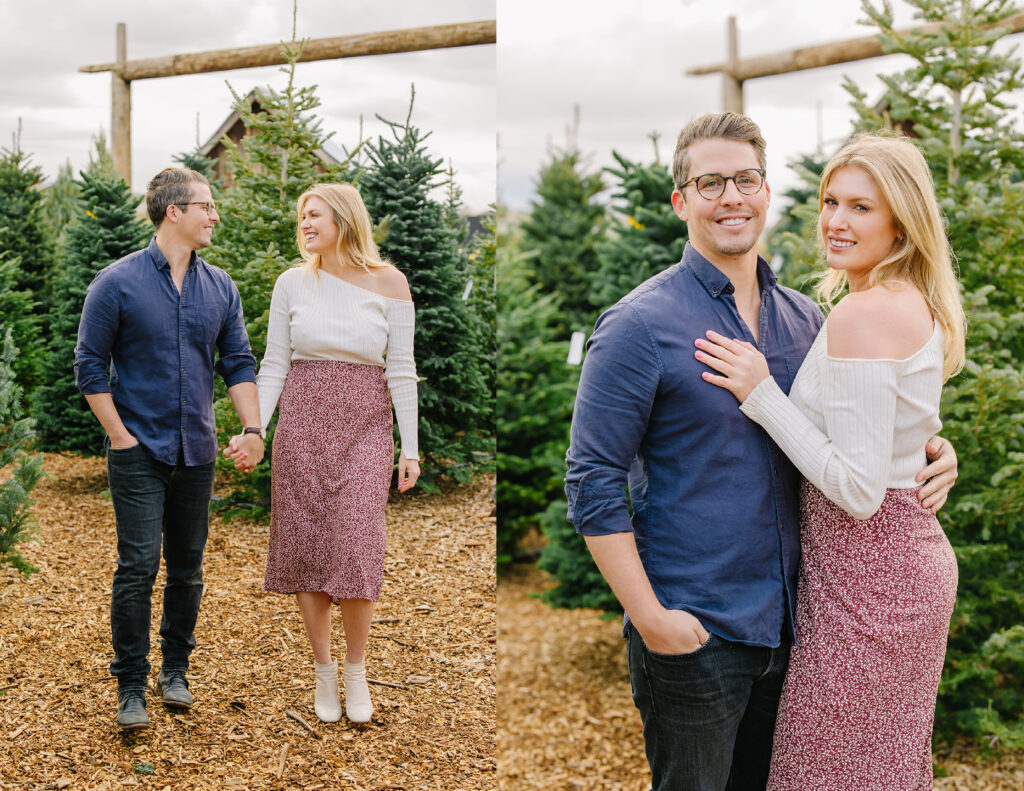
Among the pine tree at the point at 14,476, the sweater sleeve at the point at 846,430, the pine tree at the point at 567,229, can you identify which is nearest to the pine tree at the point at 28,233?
the pine tree at the point at 14,476

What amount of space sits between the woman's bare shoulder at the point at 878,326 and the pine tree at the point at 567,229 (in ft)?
22.9

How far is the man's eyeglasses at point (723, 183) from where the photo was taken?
2029 mm

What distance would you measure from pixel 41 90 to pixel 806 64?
15.7ft

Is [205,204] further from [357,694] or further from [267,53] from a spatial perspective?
[357,694]

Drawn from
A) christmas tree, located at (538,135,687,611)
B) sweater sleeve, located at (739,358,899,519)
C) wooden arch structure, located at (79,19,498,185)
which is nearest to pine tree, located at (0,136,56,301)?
wooden arch structure, located at (79,19,498,185)

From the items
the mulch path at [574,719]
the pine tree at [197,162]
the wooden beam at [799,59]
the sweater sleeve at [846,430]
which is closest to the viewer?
the sweater sleeve at [846,430]

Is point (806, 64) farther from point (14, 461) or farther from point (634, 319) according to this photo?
point (14, 461)

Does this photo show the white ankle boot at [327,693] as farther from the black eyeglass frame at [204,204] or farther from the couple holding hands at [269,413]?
the black eyeglass frame at [204,204]

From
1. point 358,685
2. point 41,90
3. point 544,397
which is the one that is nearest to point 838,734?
point 358,685

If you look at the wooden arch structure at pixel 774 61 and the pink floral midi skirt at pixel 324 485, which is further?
the wooden arch structure at pixel 774 61

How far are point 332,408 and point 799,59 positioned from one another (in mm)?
4626

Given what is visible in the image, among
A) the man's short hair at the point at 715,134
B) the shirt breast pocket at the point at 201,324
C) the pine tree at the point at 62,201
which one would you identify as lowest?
the shirt breast pocket at the point at 201,324

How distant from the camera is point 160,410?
311 centimetres

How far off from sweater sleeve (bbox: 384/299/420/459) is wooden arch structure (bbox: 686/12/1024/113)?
3.93m
